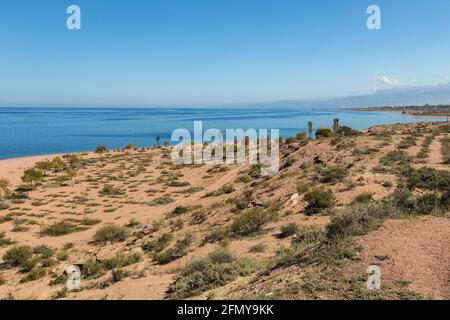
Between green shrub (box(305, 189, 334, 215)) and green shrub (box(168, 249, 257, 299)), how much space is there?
672cm

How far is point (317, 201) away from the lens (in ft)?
55.0

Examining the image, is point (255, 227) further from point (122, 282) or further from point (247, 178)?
point (247, 178)

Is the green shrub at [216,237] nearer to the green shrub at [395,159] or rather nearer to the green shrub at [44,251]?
the green shrub at [44,251]

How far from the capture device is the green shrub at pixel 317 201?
645 inches

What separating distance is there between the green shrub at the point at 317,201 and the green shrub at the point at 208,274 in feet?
22.1

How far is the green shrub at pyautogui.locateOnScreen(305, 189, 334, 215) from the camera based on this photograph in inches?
645

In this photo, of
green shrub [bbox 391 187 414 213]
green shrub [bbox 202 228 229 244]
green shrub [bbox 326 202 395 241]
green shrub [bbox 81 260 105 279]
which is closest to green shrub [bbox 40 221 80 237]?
green shrub [bbox 81 260 105 279]

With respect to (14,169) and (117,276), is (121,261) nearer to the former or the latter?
(117,276)

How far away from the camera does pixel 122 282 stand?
37.1 feet

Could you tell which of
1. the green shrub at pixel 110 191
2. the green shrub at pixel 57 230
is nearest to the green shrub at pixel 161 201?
the green shrub at pixel 110 191

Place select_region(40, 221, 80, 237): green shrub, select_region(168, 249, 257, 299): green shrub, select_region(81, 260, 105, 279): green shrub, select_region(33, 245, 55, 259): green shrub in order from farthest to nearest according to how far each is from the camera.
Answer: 1. select_region(40, 221, 80, 237): green shrub
2. select_region(33, 245, 55, 259): green shrub
3. select_region(81, 260, 105, 279): green shrub
4. select_region(168, 249, 257, 299): green shrub

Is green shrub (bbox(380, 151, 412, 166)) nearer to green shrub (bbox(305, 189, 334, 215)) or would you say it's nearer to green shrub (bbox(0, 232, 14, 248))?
green shrub (bbox(305, 189, 334, 215))
